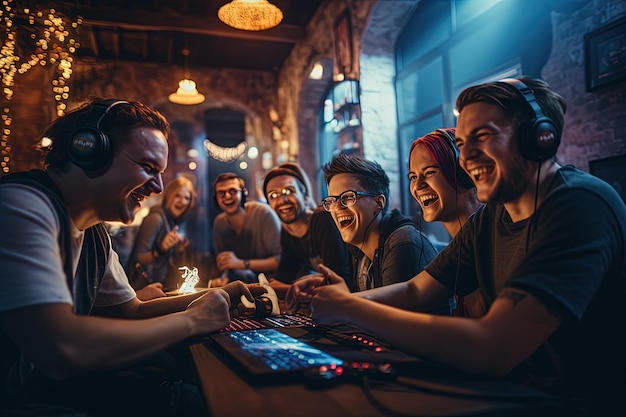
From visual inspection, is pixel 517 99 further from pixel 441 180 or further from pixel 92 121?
pixel 92 121

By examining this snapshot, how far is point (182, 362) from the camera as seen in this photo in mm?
2055

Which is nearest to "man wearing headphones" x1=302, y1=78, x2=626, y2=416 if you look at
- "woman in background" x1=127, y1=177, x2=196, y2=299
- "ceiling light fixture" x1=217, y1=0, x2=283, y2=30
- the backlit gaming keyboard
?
the backlit gaming keyboard

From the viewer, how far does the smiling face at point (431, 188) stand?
2201 millimetres

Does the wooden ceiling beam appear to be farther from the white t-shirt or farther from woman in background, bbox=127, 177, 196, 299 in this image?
the white t-shirt

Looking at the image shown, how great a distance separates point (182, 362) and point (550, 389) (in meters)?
1.54

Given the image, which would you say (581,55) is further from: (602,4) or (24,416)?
(24,416)

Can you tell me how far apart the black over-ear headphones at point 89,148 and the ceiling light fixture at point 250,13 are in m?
3.59

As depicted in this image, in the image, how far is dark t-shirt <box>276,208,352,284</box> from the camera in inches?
128

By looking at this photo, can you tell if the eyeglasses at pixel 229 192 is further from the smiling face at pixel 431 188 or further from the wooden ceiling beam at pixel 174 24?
the wooden ceiling beam at pixel 174 24

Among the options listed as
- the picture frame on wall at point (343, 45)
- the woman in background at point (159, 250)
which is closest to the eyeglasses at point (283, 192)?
the woman in background at point (159, 250)

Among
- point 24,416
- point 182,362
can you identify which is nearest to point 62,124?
point 24,416

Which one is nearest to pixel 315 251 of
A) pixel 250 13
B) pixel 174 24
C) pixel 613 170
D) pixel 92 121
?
pixel 613 170

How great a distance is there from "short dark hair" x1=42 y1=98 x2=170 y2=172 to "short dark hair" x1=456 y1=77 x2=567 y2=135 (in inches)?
46.3

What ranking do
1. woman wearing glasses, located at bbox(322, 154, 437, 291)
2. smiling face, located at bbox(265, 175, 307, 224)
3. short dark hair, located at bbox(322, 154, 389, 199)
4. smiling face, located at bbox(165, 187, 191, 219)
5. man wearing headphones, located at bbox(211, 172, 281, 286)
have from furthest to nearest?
smiling face, located at bbox(165, 187, 191, 219), man wearing headphones, located at bbox(211, 172, 281, 286), smiling face, located at bbox(265, 175, 307, 224), short dark hair, located at bbox(322, 154, 389, 199), woman wearing glasses, located at bbox(322, 154, 437, 291)
